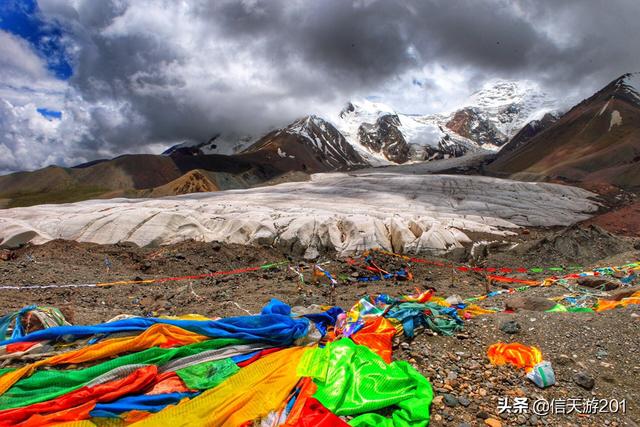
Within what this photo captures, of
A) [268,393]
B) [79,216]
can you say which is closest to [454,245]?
[268,393]

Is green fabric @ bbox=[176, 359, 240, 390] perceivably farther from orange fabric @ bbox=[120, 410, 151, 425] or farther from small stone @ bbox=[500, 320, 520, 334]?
small stone @ bbox=[500, 320, 520, 334]

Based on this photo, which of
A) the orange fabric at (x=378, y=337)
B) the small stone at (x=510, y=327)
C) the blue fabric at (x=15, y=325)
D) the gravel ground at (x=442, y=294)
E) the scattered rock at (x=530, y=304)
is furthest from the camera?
the scattered rock at (x=530, y=304)

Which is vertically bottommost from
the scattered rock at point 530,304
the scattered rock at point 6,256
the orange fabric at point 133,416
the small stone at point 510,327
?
the scattered rock at point 530,304

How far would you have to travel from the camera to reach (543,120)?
165 m

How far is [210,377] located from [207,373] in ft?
0.33

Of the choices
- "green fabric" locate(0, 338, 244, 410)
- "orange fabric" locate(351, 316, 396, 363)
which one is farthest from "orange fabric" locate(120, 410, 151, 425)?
"orange fabric" locate(351, 316, 396, 363)

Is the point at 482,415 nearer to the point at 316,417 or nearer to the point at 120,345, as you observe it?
the point at 316,417

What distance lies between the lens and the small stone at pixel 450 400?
14.6 ft

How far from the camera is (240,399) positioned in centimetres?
418

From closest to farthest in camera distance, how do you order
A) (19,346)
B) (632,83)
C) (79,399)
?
(79,399) < (19,346) < (632,83)

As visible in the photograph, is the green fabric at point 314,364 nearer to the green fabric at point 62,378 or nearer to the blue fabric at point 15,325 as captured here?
the green fabric at point 62,378

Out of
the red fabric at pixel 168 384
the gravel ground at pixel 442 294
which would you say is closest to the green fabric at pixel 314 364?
the gravel ground at pixel 442 294

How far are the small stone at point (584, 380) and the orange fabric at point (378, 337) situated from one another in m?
2.42

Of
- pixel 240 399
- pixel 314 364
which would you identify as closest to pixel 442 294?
pixel 314 364
